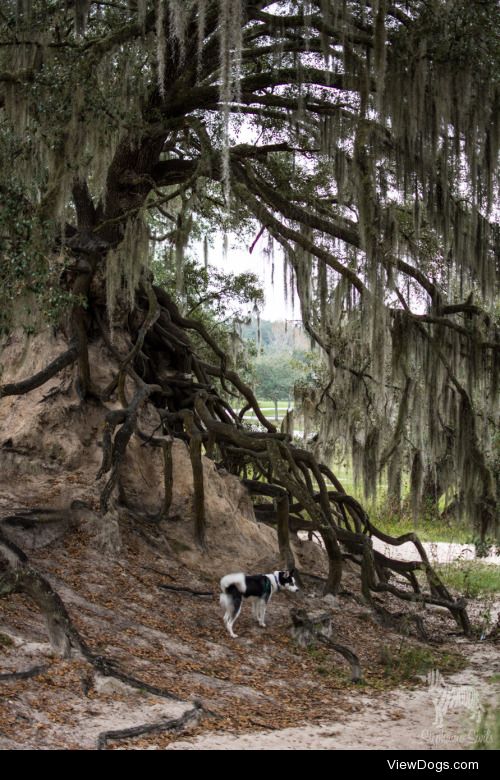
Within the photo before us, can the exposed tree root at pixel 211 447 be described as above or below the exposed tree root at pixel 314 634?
above

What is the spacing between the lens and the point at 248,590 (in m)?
8.80

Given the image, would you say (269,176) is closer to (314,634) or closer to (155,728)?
(314,634)

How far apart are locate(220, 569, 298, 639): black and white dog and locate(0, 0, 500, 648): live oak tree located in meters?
0.98

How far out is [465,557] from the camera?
18.8 meters

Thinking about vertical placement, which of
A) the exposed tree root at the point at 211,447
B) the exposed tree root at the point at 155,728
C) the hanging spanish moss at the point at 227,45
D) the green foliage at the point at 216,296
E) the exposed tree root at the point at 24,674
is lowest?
the exposed tree root at the point at 155,728

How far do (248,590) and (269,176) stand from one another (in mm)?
5857

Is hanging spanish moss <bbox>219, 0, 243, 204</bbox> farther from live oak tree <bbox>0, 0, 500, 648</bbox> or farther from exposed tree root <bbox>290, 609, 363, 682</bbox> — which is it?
exposed tree root <bbox>290, 609, 363, 682</bbox>

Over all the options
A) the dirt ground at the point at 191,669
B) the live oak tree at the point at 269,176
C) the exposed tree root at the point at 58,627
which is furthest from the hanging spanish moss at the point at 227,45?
the dirt ground at the point at 191,669

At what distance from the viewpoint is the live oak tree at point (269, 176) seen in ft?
28.7

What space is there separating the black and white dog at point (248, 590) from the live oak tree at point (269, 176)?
3.21 feet

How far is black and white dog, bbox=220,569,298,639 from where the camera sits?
28.4 feet

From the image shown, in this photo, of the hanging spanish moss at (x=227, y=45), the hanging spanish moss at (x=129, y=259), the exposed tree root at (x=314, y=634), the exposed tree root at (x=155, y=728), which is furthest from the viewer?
the hanging spanish moss at (x=129, y=259)

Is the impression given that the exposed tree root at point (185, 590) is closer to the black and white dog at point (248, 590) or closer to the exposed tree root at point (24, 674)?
the black and white dog at point (248, 590)

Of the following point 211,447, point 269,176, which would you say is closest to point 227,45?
point 269,176
